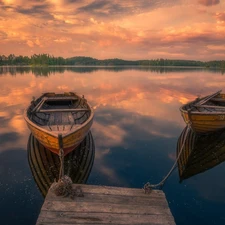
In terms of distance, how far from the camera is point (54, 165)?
35.8ft

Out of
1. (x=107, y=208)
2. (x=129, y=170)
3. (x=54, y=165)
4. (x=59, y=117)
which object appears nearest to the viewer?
(x=107, y=208)

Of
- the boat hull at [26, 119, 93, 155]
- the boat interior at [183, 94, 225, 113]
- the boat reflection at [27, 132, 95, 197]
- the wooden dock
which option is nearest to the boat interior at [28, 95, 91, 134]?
the boat hull at [26, 119, 93, 155]

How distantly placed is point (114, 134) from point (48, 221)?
11207mm

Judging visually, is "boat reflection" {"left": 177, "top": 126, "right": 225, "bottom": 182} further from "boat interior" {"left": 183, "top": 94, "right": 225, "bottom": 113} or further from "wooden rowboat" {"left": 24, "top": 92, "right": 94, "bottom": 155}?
"wooden rowboat" {"left": 24, "top": 92, "right": 94, "bottom": 155}

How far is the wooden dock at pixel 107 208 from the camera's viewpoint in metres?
6.10

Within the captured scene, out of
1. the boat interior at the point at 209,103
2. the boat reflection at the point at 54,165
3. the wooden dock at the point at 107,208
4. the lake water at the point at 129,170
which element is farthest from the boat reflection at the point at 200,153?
the boat reflection at the point at 54,165

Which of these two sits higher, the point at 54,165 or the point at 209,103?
the point at 209,103

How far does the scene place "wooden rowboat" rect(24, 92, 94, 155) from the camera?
938 centimetres

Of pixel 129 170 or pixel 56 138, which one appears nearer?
pixel 56 138

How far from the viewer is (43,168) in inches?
424

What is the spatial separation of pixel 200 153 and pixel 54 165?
8818 millimetres

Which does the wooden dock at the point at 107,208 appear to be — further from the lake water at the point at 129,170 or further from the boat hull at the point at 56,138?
the boat hull at the point at 56,138

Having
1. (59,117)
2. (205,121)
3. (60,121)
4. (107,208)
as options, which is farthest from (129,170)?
(205,121)

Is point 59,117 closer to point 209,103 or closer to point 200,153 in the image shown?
point 200,153
